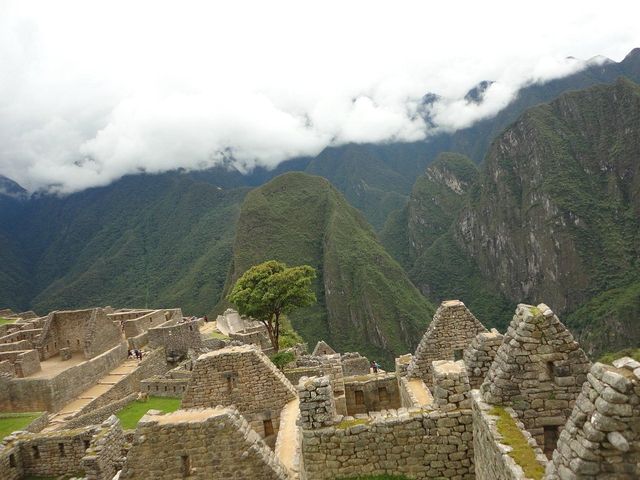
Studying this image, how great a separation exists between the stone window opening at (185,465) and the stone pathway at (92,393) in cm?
1338

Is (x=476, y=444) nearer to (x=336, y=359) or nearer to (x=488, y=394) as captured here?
(x=488, y=394)

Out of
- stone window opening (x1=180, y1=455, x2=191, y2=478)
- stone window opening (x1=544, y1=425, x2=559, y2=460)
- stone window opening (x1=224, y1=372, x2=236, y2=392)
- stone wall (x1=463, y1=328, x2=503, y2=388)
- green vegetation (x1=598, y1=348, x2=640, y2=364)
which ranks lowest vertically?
green vegetation (x1=598, y1=348, x2=640, y2=364)

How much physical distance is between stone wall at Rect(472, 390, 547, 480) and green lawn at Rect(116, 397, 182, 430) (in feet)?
49.0

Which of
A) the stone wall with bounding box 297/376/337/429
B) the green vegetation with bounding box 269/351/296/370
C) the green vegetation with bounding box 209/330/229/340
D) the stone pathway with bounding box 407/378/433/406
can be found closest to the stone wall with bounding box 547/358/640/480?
the stone wall with bounding box 297/376/337/429

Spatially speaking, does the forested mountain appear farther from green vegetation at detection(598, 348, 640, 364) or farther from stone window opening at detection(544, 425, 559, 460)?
stone window opening at detection(544, 425, 559, 460)

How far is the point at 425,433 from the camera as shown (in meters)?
4.68

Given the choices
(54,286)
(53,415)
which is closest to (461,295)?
(54,286)

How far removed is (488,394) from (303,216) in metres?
159

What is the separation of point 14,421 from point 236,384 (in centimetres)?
1575

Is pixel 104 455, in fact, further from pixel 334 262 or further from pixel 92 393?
pixel 334 262

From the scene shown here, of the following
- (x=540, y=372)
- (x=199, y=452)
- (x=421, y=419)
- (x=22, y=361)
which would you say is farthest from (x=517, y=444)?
(x=22, y=361)

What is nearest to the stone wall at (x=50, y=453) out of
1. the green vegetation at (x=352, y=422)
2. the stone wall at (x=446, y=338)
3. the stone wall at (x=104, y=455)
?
the stone wall at (x=104, y=455)

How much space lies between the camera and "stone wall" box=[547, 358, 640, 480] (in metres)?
2.43

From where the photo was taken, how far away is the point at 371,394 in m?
8.05
